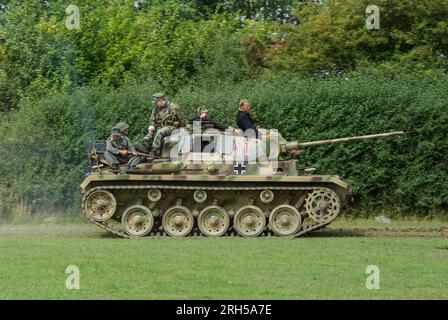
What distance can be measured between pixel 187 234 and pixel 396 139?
251 inches

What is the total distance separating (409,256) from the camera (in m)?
17.8

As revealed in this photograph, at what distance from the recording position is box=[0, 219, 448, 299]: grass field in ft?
45.5

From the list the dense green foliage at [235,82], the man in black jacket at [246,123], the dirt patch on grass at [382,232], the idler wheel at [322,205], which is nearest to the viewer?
the idler wheel at [322,205]

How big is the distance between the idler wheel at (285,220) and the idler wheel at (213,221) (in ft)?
3.22

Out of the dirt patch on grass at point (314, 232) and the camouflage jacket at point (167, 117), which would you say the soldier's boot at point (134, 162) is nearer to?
the camouflage jacket at point (167, 117)

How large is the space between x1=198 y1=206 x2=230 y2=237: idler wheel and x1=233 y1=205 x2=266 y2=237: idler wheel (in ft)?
0.77

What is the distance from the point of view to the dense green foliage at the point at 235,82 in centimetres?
2544

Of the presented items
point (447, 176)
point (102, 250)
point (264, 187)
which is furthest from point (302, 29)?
point (102, 250)

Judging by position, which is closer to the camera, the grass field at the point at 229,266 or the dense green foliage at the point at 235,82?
the grass field at the point at 229,266

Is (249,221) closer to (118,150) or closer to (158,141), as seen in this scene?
(158,141)

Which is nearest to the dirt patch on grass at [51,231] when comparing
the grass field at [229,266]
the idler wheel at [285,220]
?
the grass field at [229,266]

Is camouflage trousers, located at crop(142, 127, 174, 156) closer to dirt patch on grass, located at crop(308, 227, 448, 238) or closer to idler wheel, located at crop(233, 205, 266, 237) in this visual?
idler wheel, located at crop(233, 205, 266, 237)
